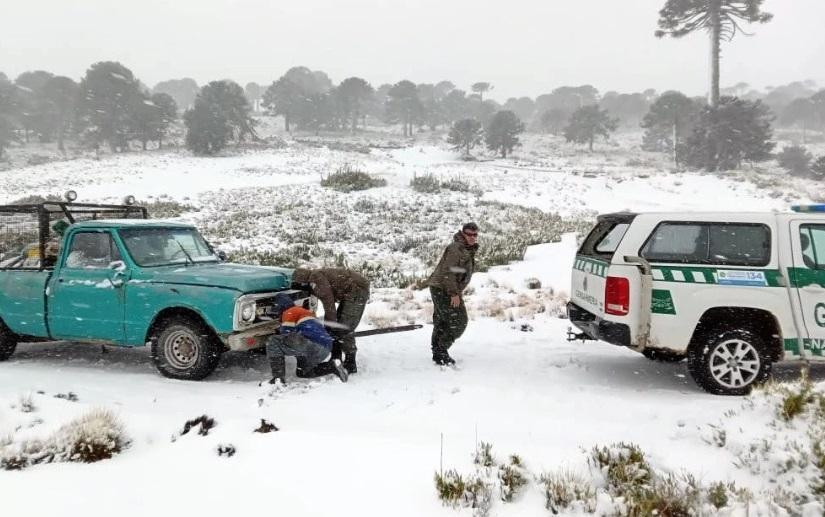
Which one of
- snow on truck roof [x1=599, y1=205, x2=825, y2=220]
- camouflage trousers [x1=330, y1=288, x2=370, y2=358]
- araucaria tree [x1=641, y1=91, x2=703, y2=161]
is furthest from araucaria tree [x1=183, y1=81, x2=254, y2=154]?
snow on truck roof [x1=599, y1=205, x2=825, y2=220]

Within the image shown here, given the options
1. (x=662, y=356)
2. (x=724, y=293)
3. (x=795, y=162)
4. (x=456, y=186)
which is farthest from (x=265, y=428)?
(x=795, y=162)

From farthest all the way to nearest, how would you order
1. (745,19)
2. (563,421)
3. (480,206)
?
(745,19), (480,206), (563,421)

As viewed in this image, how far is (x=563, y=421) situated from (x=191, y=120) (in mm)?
54348

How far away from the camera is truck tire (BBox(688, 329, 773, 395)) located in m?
5.35

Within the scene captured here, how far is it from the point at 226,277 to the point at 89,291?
1.83 metres

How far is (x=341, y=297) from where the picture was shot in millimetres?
6473

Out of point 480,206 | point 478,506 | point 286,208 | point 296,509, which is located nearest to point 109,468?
point 296,509

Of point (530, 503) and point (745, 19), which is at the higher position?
point (745, 19)

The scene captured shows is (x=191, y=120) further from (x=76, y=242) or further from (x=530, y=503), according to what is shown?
(x=530, y=503)

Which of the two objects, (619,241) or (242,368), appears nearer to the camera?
(619,241)

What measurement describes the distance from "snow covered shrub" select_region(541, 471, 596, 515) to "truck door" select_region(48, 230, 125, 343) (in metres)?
5.24

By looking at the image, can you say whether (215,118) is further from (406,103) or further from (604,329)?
(604,329)

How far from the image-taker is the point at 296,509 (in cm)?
332

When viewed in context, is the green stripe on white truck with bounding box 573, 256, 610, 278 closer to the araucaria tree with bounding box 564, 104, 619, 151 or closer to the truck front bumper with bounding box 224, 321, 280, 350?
the truck front bumper with bounding box 224, 321, 280, 350
